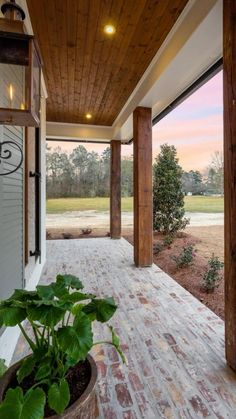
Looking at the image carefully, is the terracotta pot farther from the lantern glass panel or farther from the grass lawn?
the grass lawn

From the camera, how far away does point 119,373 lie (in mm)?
1593

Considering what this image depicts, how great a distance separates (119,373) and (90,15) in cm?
300

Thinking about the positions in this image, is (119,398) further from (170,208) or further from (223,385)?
(170,208)

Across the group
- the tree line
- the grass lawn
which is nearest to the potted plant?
the grass lawn

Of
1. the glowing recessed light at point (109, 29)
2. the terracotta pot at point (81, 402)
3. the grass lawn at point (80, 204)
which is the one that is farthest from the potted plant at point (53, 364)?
the grass lawn at point (80, 204)

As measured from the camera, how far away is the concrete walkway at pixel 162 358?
1336 mm

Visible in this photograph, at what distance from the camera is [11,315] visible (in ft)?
2.97

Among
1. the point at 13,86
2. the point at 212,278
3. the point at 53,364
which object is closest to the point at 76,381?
the point at 53,364

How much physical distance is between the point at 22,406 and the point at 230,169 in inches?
62.6

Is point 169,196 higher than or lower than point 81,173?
lower

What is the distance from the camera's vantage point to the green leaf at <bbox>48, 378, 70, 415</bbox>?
0.81m

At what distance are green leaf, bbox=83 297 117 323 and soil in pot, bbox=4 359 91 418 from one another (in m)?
0.23

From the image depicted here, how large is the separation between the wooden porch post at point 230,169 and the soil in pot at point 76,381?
1041mm

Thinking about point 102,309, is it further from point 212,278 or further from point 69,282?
point 212,278
